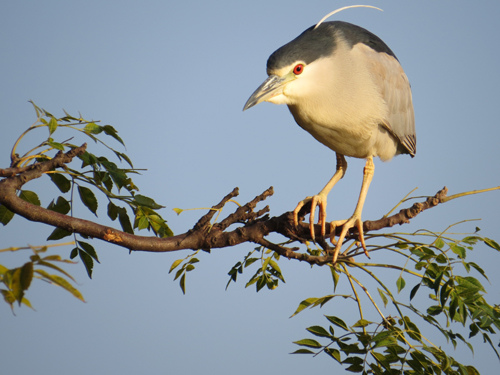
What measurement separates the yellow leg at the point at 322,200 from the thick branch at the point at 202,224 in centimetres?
6

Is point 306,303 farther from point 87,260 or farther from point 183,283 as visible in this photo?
point 87,260

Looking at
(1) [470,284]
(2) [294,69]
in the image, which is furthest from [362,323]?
(2) [294,69]

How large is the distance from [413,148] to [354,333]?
1462 mm

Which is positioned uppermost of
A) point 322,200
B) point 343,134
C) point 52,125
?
point 343,134

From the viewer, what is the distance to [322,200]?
219cm

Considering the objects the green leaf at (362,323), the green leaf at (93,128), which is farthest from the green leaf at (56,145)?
the green leaf at (362,323)

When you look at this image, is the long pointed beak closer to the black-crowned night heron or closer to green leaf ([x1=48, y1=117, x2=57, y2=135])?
the black-crowned night heron

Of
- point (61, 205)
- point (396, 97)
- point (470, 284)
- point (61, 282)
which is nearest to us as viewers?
point (61, 282)

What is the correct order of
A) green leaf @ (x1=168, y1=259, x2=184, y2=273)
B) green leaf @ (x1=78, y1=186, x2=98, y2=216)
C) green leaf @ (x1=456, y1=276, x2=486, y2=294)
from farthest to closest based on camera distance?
green leaf @ (x1=168, y1=259, x2=184, y2=273) < green leaf @ (x1=78, y1=186, x2=98, y2=216) < green leaf @ (x1=456, y1=276, x2=486, y2=294)

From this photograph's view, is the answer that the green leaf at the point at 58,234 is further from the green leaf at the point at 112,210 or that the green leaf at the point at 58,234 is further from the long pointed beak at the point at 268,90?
the long pointed beak at the point at 268,90

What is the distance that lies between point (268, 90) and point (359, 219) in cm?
58

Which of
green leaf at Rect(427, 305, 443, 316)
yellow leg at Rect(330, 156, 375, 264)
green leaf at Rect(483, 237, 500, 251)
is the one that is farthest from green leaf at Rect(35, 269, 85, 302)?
green leaf at Rect(483, 237, 500, 251)

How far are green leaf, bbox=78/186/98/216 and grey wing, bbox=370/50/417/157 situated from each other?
1.29 metres

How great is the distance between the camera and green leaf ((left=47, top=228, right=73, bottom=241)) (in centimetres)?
166
